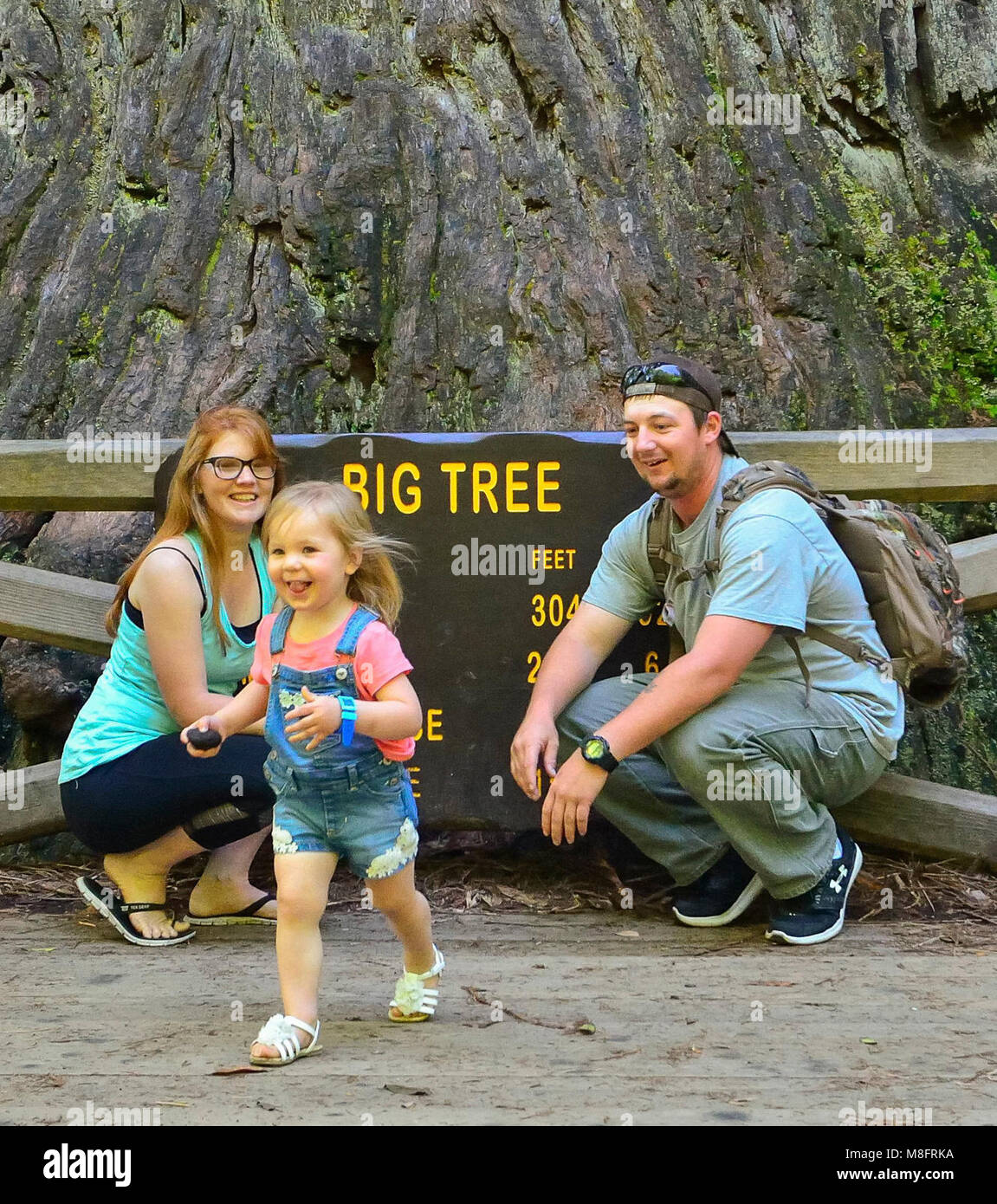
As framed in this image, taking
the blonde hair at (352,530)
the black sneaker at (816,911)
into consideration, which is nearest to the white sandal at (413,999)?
the blonde hair at (352,530)

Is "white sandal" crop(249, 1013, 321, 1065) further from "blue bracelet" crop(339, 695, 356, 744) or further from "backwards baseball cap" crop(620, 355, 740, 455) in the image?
"backwards baseball cap" crop(620, 355, 740, 455)

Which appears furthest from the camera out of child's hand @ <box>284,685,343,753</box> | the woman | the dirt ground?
the woman

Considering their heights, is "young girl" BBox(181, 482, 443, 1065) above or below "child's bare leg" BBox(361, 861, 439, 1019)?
above

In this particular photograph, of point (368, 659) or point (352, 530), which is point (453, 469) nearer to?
point (352, 530)

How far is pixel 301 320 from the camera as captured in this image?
489 centimetres

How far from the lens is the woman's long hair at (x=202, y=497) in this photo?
3.46 metres

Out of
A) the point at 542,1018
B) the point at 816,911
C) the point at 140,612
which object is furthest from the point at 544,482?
the point at 542,1018

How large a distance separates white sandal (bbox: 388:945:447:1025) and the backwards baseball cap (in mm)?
1709

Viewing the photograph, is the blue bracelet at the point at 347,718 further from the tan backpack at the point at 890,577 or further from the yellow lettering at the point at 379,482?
the yellow lettering at the point at 379,482

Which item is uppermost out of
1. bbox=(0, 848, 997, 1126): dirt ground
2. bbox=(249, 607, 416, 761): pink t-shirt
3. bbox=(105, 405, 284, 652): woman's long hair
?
bbox=(105, 405, 284, 652): woman's long hair

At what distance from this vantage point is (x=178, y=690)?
3.36m

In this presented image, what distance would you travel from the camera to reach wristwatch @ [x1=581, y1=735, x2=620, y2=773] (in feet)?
10.6

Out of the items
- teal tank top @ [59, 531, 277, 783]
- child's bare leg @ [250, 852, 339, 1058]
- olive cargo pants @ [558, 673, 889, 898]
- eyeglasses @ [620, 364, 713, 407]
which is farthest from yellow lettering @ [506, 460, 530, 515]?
child's bare leg @ [250, 852, 339, 1058]

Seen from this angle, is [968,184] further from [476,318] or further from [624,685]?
[624,685]
